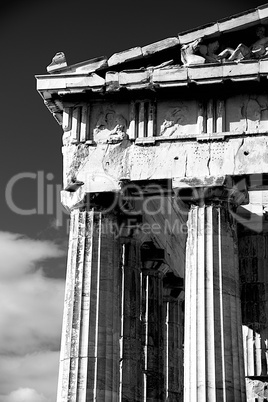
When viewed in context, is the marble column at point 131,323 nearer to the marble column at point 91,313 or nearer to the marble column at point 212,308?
the marble column at point 91,313

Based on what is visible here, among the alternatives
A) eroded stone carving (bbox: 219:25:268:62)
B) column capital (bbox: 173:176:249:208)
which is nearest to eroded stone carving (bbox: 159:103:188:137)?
column capital (bbox: 173:176:249:208)

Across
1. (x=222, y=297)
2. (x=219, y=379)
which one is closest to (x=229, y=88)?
(x=222, y=297)

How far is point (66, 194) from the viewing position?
28062mm

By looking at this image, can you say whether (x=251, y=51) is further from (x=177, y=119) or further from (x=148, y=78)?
(x=148, y=78)

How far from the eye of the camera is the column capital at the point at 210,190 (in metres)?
26.8

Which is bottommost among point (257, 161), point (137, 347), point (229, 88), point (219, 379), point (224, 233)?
point (219, 379)

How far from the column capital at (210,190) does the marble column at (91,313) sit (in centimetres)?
256

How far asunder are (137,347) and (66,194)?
6625mm

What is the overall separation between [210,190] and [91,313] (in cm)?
513

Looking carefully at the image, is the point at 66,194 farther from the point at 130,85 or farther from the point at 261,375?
the point at 261,375

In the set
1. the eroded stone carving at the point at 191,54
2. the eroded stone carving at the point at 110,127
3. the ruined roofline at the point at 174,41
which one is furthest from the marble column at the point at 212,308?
the ruined roofline at the point at 174,41

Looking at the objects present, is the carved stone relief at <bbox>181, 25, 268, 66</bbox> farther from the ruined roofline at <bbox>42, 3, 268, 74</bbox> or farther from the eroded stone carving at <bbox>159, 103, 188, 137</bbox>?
the eroded stone carving at <bbox>159, 103, 188, 137</bbox>

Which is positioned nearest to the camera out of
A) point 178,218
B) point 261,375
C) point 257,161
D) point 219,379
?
point 219,379

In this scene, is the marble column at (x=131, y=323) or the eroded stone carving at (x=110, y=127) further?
the marble column at (x=131, y=323)
